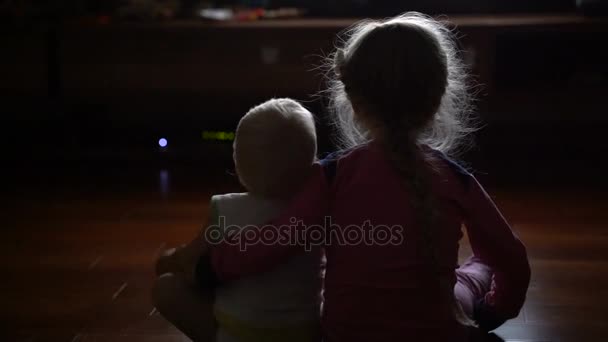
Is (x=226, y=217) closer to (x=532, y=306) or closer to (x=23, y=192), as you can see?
(x=532, y=306)

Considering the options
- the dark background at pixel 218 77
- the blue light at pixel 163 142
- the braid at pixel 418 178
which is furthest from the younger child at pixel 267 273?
the blue light at pixel 163 142

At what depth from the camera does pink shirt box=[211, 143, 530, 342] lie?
3.42ft

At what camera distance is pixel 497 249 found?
1136mm

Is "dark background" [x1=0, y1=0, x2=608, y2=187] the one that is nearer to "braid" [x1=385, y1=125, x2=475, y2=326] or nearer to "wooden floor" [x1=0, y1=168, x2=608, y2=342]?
"wooden floor" [x1=0, y1=168, x2=608, y2=342]

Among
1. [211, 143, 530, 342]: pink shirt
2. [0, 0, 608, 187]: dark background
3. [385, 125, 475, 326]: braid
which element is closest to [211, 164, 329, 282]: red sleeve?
[211, 143, 530, 342]: pink shirt

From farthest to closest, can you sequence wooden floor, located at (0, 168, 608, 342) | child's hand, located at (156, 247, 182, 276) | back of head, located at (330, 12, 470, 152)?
wooden floor, located at (0, 168, 608, 342)
child's hand, located at (156, 247, 182, 276)
back of head, located at (330, 12, 470, 152)

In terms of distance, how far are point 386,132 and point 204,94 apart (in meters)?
1.87

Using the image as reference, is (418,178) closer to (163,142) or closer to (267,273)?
(267,273)

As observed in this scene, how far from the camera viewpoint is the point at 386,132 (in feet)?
3.45

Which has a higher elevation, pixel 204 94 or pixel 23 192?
pixel 204 94

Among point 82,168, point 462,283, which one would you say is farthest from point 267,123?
point 82,168

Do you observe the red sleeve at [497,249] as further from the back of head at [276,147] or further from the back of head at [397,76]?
the back of head at [276,147]

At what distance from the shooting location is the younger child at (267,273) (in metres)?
1.08

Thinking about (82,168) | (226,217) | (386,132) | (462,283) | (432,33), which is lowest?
(82,168)
